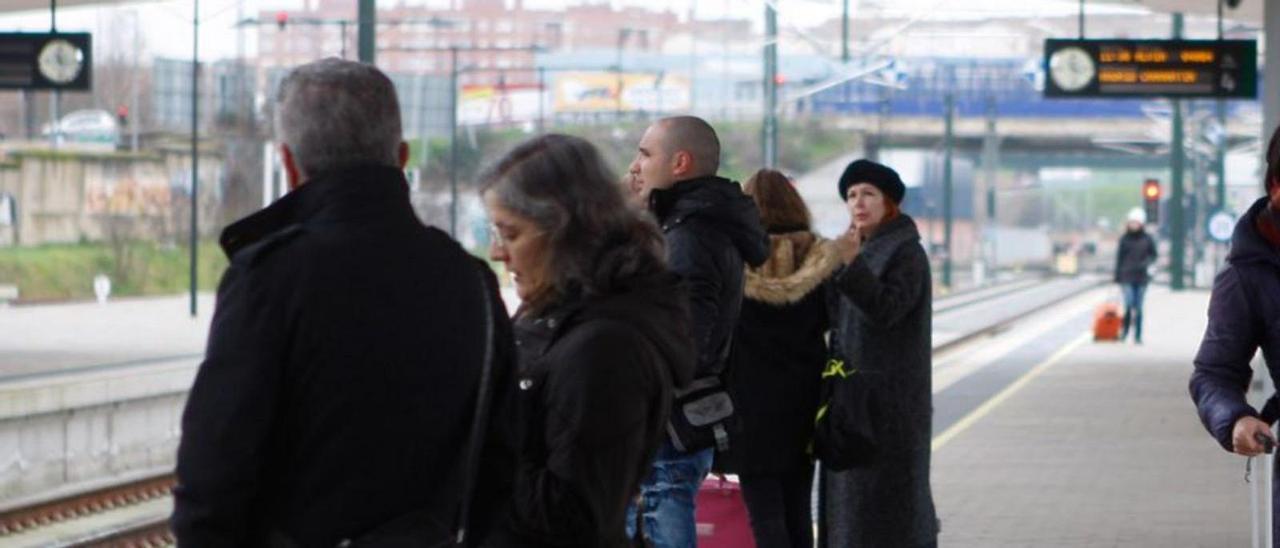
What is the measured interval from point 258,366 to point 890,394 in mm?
4334

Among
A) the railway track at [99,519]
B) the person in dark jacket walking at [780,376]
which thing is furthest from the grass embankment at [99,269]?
the person in dark jacket walking at [780,376]

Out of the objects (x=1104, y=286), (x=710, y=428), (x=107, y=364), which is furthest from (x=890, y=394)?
(x=1104, y=286)

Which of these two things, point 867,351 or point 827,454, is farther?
point 867,351

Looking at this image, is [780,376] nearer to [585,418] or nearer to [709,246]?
[709,246]

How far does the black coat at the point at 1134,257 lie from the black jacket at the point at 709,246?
78.9 ft

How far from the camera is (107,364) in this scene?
83.7 feet

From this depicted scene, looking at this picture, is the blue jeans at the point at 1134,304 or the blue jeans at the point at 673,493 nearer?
the blue jeans at the point at 673,493

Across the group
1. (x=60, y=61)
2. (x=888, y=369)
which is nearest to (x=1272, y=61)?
(x=60, y=61)

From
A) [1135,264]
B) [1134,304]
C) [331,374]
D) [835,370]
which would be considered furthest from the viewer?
[1134,304]

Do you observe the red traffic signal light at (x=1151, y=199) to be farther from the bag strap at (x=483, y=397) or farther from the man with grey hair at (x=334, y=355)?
the man with grey hair at (x=334, y=355)

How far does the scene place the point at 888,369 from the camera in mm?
7781

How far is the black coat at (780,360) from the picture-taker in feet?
24.0

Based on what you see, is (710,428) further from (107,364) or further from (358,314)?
(107,364)

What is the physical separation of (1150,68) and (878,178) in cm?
1446
